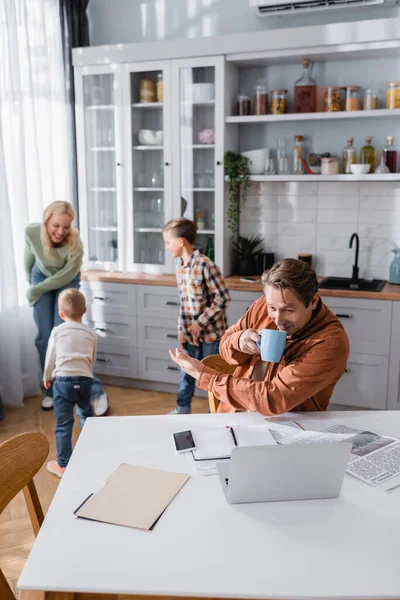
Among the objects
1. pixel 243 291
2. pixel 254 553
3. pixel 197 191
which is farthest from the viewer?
pixel 197 191

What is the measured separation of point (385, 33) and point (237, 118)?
993 millimetres

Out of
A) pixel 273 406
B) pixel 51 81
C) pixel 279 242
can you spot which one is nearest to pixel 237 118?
pixel 279 242

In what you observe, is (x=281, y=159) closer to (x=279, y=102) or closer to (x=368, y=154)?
(x=279, y=102)

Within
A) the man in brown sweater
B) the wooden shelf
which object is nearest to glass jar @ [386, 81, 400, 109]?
the wooden shelf

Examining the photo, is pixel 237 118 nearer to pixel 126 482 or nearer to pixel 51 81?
pixel 51 81

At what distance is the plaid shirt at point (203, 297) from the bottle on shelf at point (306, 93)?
1.33m

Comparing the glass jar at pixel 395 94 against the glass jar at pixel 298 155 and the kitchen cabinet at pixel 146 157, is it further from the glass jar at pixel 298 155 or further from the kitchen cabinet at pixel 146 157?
the kitchen cabinet at pixel 146 157

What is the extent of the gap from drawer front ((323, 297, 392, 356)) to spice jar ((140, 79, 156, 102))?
5.91 ft

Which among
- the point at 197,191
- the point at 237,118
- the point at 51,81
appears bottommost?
the point at 197,191

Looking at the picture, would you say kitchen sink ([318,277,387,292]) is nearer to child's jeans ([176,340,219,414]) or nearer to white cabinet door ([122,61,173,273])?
child's jeans ([176,340,219,414])

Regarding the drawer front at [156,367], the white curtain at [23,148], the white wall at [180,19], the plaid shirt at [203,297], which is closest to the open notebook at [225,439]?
the plaid shirt at [203,297]

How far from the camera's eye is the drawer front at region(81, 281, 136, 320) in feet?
13.9

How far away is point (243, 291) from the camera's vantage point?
155 inches

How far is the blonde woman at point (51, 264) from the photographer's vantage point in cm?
382
